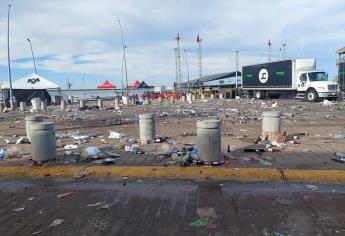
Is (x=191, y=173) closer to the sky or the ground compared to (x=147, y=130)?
closer to the ground

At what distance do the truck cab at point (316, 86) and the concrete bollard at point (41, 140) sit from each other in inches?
1217

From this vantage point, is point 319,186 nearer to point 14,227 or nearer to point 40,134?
point 14,227

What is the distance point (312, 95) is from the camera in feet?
118

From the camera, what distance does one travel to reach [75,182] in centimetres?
724

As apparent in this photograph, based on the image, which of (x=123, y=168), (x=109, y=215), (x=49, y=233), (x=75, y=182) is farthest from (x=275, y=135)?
(x=49, y=233)

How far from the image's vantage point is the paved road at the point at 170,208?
477cm

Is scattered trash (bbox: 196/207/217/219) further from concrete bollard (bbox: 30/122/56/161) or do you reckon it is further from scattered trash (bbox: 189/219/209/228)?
concrete bollard (bbox: 30/122/56/161)

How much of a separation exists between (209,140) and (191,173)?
825 mm

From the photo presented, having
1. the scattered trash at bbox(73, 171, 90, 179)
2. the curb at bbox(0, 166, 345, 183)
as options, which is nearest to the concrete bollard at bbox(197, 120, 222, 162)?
the curb at bbox(0, 166, 345, 183)

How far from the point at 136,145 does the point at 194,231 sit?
6178 millimetres

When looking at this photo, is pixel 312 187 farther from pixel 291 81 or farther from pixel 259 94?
pixel 259 94

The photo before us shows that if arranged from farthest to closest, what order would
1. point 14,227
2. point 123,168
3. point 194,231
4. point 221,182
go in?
point 123,168
point 221,182
point 14,227
point 194,231

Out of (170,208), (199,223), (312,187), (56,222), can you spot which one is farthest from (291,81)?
(56,222)

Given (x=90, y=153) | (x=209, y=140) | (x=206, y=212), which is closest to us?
(x=206, y=212)
